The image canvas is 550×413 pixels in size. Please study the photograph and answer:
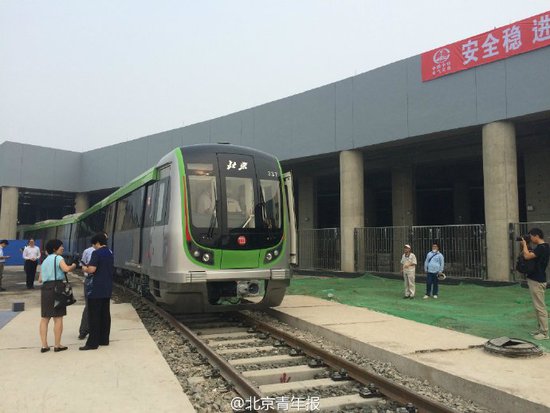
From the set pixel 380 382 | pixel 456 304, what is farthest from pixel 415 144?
pixel 380 382

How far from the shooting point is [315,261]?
24656mm

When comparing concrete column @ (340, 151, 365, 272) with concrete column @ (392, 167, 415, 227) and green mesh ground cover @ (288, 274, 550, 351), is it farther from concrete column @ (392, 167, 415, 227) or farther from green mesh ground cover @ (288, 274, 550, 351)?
concrete column @ (392, 167, 415, 227)

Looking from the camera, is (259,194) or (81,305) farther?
(81,305)

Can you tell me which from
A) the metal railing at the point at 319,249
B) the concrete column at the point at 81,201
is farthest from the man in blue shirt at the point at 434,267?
the concrete column at the point at 81,201

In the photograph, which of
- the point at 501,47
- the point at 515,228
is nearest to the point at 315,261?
the point at 515,228

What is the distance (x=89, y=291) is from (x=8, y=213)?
33.5m

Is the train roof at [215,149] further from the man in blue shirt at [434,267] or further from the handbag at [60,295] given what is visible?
the man in blue shirt at [434,267]

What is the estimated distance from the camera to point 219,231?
323 inches

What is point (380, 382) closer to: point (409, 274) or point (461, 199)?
point (409, 274)

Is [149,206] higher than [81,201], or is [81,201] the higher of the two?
[81,201]

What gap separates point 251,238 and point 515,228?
11334 millimetres

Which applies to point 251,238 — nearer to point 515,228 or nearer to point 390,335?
point 390,335

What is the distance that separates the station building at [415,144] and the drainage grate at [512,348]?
9.87 m

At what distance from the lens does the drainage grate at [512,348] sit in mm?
6043
